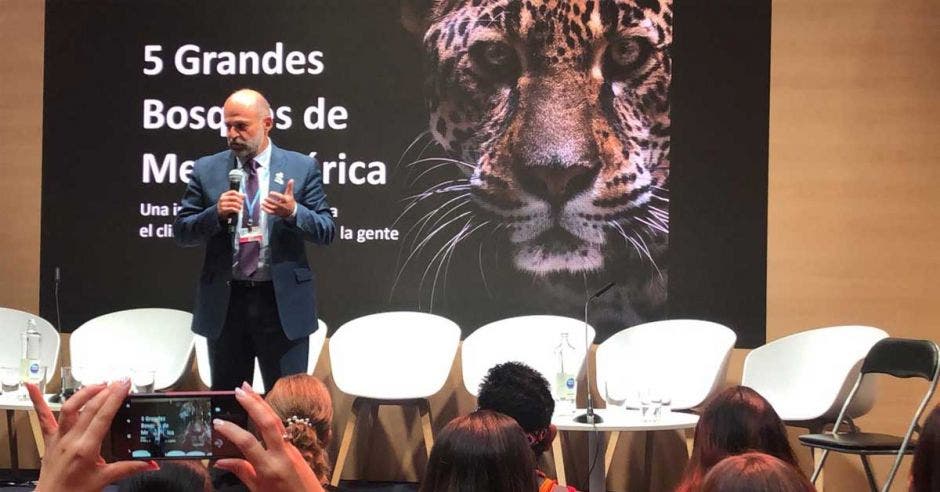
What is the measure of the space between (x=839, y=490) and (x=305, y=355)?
3.43 metres

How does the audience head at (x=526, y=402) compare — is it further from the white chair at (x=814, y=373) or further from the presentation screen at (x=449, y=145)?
the presentation screen at (x=449, y=145)

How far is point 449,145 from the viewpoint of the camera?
21.3ft

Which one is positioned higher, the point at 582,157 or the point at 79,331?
the point at 582,157

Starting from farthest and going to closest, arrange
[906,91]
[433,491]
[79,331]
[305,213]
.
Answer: [79,331], [906,91], [305,213], [433,491]

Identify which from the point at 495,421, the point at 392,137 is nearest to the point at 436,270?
the point at 392,137

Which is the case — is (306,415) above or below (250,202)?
below

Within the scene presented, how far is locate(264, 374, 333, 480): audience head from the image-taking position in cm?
277

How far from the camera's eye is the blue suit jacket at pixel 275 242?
406 centimetres

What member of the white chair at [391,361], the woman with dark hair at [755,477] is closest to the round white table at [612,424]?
the white chair at [391,361]

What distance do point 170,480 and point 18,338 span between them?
5.47m

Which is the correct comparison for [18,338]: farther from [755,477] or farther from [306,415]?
[755,477]

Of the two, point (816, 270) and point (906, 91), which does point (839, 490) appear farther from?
point (906, 91)

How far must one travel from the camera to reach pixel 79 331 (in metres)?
6.52

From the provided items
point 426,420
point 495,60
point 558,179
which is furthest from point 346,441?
point 495,60
